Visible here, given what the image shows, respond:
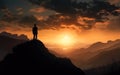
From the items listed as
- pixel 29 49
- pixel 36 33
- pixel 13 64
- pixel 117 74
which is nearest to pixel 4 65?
pixel 13 64

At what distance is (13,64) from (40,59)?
9.32m

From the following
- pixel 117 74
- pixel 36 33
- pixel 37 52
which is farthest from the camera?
pixel 117 74

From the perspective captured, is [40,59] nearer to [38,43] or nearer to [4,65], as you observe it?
[38,43]

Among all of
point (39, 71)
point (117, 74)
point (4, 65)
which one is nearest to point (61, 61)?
point (39, 71)

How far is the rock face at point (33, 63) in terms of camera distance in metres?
90.1

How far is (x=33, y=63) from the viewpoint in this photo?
300 feet

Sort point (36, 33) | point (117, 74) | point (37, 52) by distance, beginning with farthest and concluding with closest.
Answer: point (117, 74), point (37, 52), point (36, 33)

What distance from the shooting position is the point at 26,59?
92188 mm

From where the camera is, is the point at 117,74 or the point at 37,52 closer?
the point at 37,52

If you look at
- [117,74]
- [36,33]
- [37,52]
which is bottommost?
[117,74]

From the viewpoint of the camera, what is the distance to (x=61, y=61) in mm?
98188

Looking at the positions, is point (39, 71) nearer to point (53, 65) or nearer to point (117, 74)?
point (53, 65)

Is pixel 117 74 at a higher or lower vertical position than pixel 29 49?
lower

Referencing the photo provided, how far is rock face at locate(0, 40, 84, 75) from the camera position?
9012 centimetres
